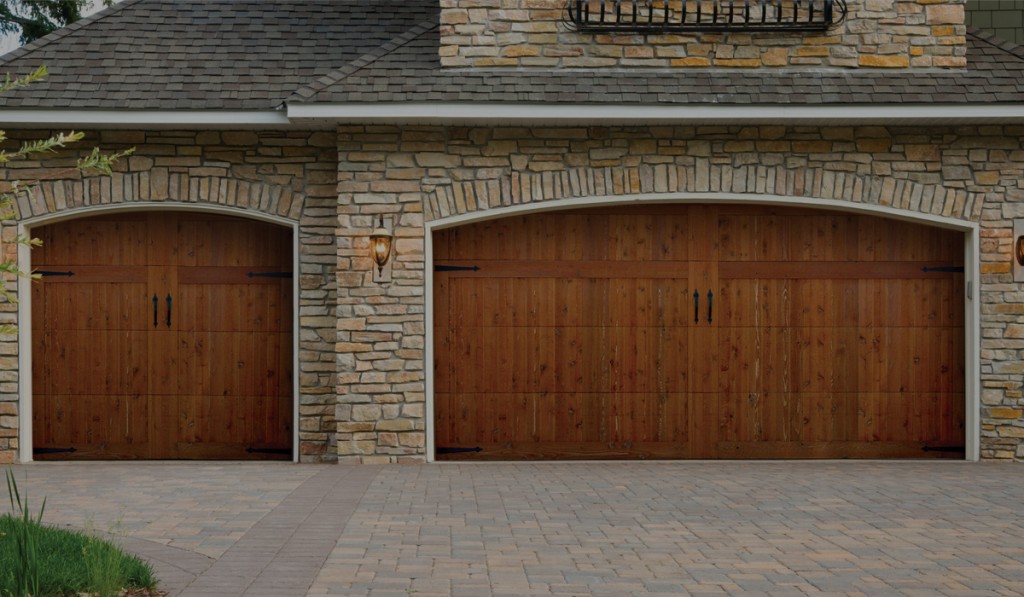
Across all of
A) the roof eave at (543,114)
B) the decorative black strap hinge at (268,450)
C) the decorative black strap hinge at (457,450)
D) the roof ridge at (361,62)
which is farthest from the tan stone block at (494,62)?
the decorative black strap hinge at (268,450)

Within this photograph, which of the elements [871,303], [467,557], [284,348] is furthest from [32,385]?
[871,303]

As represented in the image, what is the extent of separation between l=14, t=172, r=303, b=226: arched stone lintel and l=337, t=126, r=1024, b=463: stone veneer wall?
0.81 meters

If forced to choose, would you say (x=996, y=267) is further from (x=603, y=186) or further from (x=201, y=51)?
(x=201, y=51)

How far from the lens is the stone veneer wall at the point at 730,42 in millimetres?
10586

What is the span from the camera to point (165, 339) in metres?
11.2

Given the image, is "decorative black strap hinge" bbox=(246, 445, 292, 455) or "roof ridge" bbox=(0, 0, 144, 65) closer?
"roof ridge" bbox=(0, 0, 144, 65)

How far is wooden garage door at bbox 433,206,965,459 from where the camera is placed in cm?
1105

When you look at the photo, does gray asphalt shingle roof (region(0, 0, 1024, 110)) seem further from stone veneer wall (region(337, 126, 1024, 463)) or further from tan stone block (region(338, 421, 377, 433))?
tan stone block (region(338, 421, 377, 433))

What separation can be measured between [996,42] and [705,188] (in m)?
3.34

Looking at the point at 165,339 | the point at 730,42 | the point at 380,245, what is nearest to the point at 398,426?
the point at 380,245

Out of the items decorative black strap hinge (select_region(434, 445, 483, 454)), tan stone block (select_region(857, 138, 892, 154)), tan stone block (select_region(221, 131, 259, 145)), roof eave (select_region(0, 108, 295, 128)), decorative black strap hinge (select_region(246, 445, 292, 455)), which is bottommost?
decorative black strap hinge (select_region(246, 445, 292, 455))

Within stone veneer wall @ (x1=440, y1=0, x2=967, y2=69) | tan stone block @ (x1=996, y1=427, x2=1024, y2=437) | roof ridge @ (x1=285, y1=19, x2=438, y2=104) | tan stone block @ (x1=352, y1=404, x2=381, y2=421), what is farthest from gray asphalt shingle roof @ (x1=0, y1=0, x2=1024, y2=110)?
tan stone block @ (x1=996, y1=427, x2=1024, y2=437)

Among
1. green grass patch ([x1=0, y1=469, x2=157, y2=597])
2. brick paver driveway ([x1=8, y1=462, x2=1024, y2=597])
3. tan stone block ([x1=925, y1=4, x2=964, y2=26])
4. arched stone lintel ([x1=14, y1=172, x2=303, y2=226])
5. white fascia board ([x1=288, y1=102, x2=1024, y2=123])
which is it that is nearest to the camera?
green grass patch ([x1=0, y1=469, x2=157, y2=597])

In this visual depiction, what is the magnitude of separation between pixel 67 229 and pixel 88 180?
0.66 m
